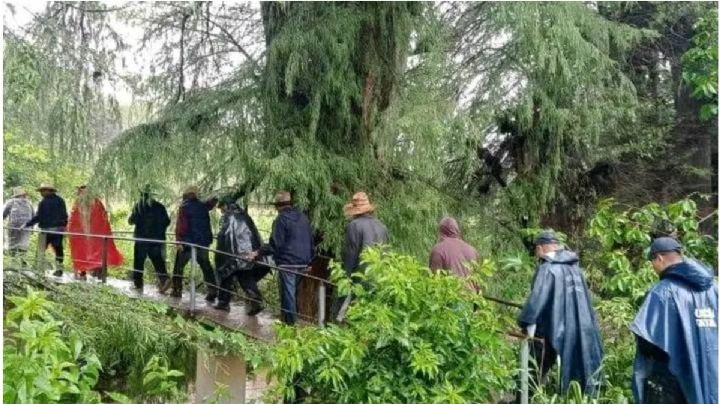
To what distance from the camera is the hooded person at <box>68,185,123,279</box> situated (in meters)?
8.13

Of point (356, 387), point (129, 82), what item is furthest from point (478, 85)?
point (356, 387)

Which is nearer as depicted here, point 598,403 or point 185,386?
point 598,403

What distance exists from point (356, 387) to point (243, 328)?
280cm

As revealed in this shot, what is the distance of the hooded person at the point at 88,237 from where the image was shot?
8.13 meters

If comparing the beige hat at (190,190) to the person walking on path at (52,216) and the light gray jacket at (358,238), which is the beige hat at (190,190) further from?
the person walking on path at (52,216)

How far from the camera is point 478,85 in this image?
868cm

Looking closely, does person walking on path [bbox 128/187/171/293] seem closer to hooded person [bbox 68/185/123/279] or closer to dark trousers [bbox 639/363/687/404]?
hooded person [bbox 68/185/123/279]

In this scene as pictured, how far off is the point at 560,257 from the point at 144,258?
520 centimetres

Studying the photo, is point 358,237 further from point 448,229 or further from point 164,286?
point 164,286

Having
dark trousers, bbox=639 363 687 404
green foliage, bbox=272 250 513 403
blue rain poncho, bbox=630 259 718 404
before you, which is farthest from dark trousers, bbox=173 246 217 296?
blue rain poncho, bbox=630 259 718 404

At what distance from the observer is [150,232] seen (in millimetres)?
8391

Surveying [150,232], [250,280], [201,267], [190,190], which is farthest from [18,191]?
[250,280]

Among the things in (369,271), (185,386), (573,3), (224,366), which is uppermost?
(573,3)

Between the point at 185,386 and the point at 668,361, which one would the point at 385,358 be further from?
the point at 185,386
